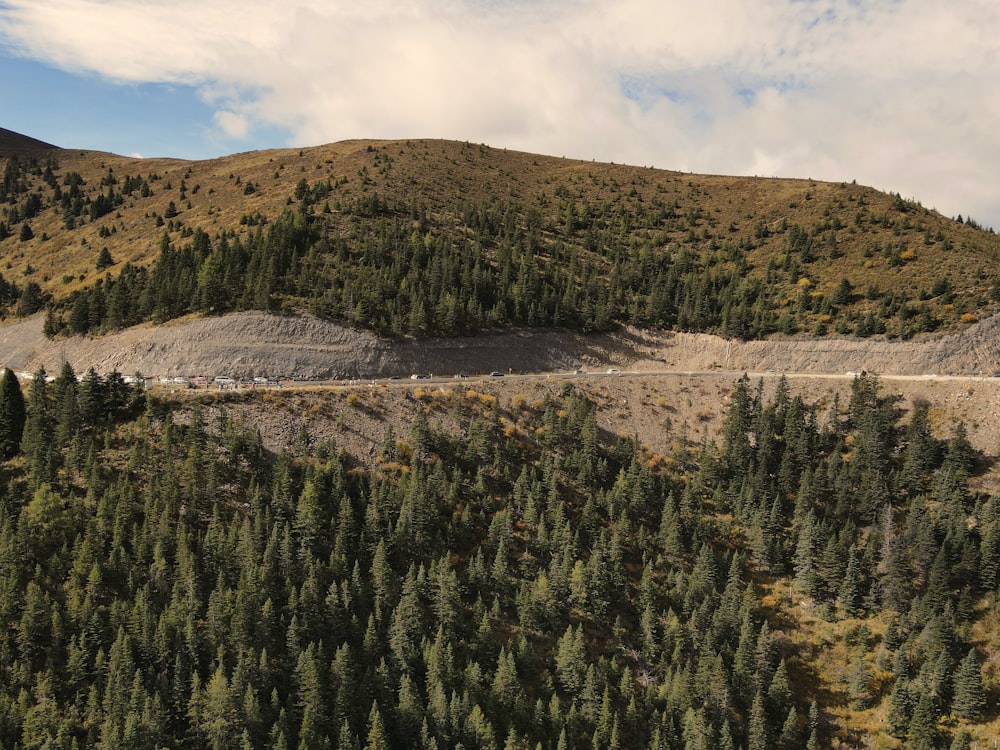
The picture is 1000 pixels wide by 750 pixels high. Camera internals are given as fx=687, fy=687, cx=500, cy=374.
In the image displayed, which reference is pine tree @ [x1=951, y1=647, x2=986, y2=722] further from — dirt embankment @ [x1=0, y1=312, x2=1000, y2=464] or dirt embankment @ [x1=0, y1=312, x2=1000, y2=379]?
dirt embankment @ [x1=0, y1=312, x2=1000, y2=379]

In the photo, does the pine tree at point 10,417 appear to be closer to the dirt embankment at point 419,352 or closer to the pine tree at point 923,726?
the dirt embankment at point 419,352

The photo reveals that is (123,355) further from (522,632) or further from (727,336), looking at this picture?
(727,336)

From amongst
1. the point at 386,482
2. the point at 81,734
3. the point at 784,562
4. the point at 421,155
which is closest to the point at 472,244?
the point at 421,155

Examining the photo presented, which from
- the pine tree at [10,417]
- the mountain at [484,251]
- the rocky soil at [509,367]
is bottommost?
the pine tree at [10,417]

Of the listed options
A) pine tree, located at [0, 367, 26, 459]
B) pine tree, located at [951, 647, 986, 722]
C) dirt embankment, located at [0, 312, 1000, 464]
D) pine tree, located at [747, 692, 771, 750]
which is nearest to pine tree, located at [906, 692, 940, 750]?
pine tree, located at [951, 647, 986, 722]

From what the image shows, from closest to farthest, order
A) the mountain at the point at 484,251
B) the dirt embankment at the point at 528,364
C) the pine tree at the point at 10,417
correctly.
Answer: the pine tree at the point at 10,417 < the dirt embankment at the point at 528,364 < the mountain at the point at 484,251

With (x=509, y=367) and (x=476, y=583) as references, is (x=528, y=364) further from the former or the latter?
(x=476, y=583)

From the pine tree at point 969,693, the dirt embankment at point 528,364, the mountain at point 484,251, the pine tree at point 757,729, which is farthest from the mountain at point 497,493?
the mountain at point 484,251

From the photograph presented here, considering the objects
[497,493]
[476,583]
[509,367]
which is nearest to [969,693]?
[476,583]
